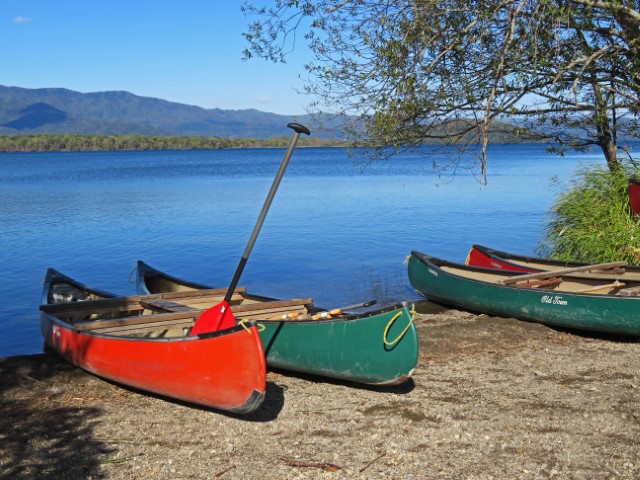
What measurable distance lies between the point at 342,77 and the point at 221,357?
5.96 m

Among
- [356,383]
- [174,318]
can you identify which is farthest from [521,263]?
[174,318]

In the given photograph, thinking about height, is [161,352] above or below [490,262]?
below

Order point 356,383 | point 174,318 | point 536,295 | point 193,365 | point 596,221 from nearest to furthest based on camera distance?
1. point 193,365
2. point 356,383
3. point 174,318
4. point 536,295
5. point 596,221

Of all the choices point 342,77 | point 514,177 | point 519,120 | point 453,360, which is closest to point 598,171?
point 519,120

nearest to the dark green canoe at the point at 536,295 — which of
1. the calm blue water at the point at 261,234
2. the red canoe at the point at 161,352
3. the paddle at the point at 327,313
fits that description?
the calm blue water at the point at 261,234

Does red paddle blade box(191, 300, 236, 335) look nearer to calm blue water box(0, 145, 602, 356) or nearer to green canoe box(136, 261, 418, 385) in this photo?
green canoe box(136, 261, 418, 385)

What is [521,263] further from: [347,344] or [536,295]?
[347,344]

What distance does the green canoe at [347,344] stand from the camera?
7008mm

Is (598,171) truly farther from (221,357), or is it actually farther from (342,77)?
(221,357)

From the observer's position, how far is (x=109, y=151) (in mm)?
146875

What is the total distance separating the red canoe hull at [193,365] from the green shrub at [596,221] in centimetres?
845

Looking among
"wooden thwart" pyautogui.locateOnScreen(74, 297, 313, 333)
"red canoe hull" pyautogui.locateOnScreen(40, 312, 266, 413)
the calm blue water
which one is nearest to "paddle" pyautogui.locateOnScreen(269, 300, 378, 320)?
"wooden thwart" pyautogui.locateOnScreen(74, 297, 313, 333)

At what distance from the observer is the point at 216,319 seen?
7418 mm

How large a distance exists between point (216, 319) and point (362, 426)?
1.92 metres
